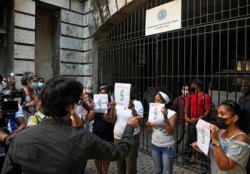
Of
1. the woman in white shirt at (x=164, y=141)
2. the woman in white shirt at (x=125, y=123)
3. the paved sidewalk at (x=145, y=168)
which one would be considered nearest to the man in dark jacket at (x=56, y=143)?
the woman in white shirt at (x=164, y=141)

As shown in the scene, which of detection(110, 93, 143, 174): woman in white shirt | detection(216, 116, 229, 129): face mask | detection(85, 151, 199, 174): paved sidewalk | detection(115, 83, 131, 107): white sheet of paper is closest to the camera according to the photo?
detection(216, 116, 229, 129): face mask

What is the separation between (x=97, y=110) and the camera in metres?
4.39

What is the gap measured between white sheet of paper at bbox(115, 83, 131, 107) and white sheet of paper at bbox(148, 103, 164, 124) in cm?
38

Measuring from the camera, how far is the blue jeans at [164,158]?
3.67 meters

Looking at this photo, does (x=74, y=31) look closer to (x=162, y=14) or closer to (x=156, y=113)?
(x=162, y=14)

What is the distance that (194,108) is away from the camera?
223 inches

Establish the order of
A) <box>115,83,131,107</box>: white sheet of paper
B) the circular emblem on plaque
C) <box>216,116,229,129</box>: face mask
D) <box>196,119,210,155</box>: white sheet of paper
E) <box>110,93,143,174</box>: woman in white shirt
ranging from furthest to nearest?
the circular emblem on plaque < <box>110,93,143,174</box>: woman in white shirt < <box>115,83,131,107</box>: white sheet of paper < <box>216,116,229,129</box>: face mask < <box>196,119,210,155</box>: white sheet of paper

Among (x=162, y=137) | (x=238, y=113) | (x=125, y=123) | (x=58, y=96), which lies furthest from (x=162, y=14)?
(x=58, y=96)

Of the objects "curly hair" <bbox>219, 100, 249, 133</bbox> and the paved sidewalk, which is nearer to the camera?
"curly hair" <bbox>219, 100, 249, 133</bbox>

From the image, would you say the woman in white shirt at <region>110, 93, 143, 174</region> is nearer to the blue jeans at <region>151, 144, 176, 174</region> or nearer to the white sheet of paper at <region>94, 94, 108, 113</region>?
the white sheet of paper at <region>94, 94, 108, 113</region>

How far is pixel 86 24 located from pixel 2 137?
6.34 metres

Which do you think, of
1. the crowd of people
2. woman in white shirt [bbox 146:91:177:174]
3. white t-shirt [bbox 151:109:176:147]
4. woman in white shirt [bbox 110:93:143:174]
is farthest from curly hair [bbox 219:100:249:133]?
woman in white shirt [bbox 110:93:143:174]

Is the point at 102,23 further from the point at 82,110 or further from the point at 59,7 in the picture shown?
the point at 82,110

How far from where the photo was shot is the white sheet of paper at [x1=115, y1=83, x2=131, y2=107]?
382cm
